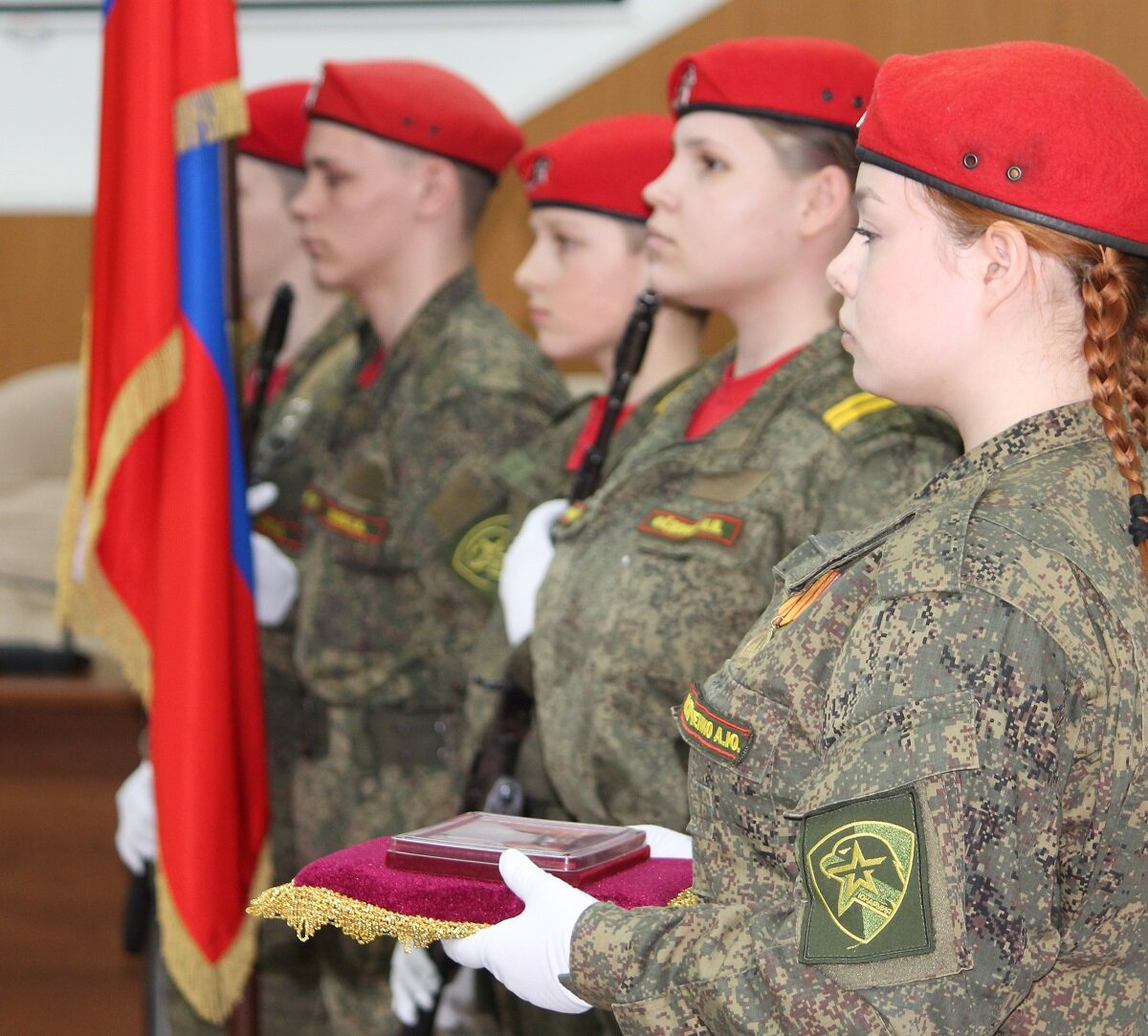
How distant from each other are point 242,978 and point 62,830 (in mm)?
836

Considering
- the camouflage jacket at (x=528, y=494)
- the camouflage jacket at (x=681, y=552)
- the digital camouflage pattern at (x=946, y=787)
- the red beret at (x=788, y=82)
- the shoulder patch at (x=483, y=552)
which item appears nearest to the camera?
the digital camouflage pattern at (x=946, y=787)

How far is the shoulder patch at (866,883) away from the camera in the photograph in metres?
0.86

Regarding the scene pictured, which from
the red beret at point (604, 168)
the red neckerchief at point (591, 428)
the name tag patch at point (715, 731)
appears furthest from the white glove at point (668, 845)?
the red beret at point (604, 168)

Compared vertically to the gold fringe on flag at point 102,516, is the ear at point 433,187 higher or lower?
higher

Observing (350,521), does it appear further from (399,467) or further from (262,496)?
(262,496)

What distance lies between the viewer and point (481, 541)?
2297mm

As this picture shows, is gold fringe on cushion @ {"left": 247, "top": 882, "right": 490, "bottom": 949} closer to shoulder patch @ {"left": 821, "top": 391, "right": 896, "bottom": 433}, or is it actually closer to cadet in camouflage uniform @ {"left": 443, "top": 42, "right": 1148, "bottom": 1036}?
cadet in camouflage uniform @ {"left": 443, "top": 42, "right": 1148, "bottom": 1036}

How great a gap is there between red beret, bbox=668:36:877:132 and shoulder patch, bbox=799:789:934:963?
39.6 inches

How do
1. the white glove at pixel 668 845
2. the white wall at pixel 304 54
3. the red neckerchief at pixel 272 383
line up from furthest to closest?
the white wall at pixel 304 54 → the red neckerchief at pixel 272 383 → the white glove at pixel 668 845

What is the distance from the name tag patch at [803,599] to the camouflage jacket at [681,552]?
1.58 ft

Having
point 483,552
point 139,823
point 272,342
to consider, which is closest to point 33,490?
point 272,342

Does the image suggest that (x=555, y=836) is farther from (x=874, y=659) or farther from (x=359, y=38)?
(x=359, y=38)

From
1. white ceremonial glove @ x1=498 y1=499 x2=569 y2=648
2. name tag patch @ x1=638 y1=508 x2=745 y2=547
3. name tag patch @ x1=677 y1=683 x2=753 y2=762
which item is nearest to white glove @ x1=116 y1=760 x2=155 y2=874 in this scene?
white ceremonial glove @ x1=498 y1=499 x2=569 y2=648

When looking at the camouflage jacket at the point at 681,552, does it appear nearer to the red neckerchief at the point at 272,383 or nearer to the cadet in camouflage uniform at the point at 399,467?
the cadet in camouflage uniform at the point at 399,467
